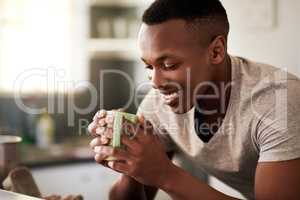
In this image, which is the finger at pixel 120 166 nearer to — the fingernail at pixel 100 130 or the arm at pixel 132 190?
the fingernail at pixel 100 130

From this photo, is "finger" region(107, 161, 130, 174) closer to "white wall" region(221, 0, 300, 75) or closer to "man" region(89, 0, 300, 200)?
"man" region(89, 0, 300, 200)

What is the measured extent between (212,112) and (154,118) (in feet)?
0.33

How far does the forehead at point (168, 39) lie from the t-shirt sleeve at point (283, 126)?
0.13m

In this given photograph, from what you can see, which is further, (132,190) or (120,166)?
(132,190)

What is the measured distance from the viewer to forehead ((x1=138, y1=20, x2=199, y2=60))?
60 centimetres

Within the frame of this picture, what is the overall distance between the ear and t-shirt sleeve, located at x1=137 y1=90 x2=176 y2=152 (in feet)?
0.46

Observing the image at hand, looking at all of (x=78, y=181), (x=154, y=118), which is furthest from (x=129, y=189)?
(x=78, y=181)

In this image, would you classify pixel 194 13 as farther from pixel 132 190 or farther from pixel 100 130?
pixel 132 190

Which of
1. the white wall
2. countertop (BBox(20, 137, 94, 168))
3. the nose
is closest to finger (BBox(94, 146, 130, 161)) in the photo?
the nose

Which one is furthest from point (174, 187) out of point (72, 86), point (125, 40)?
point (125, 40)

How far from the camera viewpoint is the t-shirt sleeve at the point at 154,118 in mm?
746

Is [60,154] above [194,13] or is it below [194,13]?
below

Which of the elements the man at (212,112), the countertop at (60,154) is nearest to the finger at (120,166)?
the man at (212,112)

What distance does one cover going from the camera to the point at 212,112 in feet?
2.26
